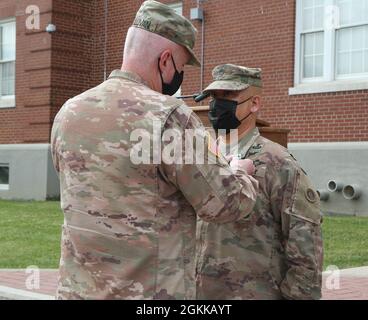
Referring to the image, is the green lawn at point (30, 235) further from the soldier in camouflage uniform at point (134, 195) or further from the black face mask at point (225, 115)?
the soldier in camouflage uniform at point (134, 195)

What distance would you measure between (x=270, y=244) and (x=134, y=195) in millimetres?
885

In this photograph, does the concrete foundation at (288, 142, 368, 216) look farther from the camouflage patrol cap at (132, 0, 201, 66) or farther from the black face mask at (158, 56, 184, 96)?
the camouflage patrol cap at (132, 0, 201, 66)

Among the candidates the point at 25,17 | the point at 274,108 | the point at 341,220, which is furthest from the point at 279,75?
the point at 25,17

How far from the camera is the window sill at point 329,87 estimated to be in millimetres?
10883

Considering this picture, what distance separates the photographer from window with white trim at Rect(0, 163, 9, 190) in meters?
16.7

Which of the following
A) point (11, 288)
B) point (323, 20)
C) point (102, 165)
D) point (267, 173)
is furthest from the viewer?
point (323, 20)

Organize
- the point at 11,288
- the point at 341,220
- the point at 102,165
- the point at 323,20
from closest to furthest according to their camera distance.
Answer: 1. the point at 102,165
2. the point at 11,288
3. the point at 341,220
4. the point at 323,20

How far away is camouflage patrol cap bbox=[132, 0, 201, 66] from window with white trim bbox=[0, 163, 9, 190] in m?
14.9

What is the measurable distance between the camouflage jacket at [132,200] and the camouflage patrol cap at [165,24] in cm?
22

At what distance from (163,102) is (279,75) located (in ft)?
32.9

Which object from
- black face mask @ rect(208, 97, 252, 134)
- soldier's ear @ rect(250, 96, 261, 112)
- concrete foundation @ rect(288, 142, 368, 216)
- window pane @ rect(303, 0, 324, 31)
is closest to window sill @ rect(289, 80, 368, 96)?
concrete foundation @ rect(288, 142, 368, 216)

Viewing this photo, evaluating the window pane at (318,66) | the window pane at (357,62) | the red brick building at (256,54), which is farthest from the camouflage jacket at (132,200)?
the window pane at (318,66)

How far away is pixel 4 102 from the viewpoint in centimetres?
1686
